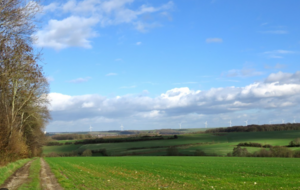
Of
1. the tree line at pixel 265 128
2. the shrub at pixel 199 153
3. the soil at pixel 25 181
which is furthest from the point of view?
the tree line at pixel 265 128

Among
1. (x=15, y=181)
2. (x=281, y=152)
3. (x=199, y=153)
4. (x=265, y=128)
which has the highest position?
(x=15, y=181)

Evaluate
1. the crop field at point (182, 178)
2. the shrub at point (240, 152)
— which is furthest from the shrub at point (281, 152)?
the crop field at point (182, 178)

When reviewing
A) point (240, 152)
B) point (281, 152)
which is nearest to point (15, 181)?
point (281, 152)

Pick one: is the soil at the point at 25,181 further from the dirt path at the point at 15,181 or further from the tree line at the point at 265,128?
the tree line at the point at 265,128

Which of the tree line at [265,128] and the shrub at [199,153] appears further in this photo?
the tree line at [265,128]

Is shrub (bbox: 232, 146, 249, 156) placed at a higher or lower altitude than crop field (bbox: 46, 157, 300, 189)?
lower

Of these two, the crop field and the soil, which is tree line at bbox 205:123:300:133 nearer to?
the crop field

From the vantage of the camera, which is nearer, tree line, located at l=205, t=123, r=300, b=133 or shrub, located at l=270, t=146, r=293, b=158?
shrub, located at l=270, t=146, r=293, b=158

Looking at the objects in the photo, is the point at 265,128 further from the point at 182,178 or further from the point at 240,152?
the point at 182,178

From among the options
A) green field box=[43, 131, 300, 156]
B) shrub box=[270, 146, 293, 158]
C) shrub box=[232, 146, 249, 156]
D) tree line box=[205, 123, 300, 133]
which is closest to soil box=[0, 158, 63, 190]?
shrub box=[270, 146, 293, 158]

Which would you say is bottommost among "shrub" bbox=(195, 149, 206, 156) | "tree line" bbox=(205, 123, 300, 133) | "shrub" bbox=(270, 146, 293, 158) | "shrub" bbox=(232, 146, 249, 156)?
"shrub" bbox=(195, 149, 206, 156)

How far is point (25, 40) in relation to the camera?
20.6m

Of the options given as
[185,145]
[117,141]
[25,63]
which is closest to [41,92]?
[25,63]

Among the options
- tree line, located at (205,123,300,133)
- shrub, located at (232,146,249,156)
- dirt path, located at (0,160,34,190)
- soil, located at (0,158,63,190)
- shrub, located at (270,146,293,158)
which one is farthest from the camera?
tree line, located at (205,123,300,133)
